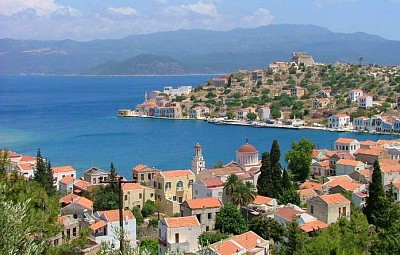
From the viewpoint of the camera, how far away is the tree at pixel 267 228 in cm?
1531

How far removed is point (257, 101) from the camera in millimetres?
66625

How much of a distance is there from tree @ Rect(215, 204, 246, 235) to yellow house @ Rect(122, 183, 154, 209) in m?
3.89

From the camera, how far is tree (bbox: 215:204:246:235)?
640 inches

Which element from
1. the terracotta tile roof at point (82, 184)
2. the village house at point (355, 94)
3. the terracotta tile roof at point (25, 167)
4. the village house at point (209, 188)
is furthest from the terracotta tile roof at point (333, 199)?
the village house at point (355, 94)

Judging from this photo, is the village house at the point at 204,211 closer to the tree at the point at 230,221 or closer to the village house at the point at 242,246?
the tree at the point at 230,221

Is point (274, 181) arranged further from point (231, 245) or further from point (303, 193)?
point (231, 245)

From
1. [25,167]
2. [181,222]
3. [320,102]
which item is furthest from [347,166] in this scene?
[320,102]

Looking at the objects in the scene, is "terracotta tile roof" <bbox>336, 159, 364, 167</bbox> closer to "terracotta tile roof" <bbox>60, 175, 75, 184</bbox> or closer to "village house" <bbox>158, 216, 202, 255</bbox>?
"village house" <bbox>158, 216, 202, 255</bbox>

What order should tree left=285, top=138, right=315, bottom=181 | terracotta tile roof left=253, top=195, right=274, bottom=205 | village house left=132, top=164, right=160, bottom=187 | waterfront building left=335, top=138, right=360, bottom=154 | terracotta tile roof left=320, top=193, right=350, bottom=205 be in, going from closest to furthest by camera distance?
1. terracotta tile roof left=320, top=193, right=350, bottom=205
2. terracotta tile roof left=253, top=195, right=274, bottom=205
3. village house left=132, top=164, right=160, bottom=187
4. tree left=285, top=138, right=315, bottom=181
5. waterfront building left=335, top=138, right=360, bottom=154

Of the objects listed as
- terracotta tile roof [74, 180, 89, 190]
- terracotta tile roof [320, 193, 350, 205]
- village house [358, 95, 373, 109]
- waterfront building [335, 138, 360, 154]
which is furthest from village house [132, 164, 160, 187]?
village house [358, 95, 373, 109]

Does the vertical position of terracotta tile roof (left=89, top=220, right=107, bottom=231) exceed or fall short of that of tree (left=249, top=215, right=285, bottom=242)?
it exceeds it

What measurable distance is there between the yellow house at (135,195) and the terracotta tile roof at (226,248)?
259 inches

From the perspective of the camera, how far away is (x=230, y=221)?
16.4m

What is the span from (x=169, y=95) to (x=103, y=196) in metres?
58.7
